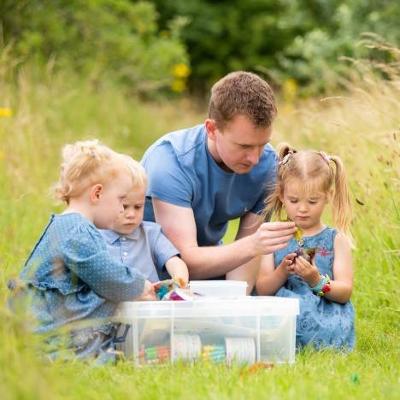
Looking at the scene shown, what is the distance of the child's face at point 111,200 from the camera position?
4477 millimetres

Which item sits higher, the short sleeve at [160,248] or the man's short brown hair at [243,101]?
the man's short brown hair at [243,101]

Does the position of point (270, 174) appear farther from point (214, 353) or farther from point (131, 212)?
point (214, 353)

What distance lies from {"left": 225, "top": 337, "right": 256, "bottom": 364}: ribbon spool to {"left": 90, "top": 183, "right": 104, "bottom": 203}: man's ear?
806 mm

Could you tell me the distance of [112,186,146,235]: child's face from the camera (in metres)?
4.59

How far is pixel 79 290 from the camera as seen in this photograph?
14.1ft

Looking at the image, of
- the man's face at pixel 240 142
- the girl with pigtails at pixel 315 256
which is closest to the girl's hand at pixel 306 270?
the girl with pigtails at pixel 315 256

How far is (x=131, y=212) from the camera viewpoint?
15.3 feet

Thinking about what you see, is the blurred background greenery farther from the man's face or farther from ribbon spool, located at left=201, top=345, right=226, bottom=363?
ribbon spool, located at left=201, top=345, right=226, bottom=363

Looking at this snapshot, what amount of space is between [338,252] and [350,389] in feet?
4.01

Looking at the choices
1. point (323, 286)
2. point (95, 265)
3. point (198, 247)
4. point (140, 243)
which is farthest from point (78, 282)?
point (323, 286)

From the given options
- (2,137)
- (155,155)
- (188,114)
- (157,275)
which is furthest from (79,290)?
(188,114)

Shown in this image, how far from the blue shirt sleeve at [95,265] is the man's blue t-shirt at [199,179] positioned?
0.95m

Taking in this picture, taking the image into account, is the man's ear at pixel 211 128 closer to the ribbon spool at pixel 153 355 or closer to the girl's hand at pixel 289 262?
the girl's hand at pixel 289 262

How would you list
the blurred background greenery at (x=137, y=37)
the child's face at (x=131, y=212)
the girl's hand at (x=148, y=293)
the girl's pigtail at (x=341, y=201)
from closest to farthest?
the girl's hand at (x=148, y=293) < the child's face at (x=131, y=212) < the girl's pigtail at (x=341, y=201) < the blurred background greenery at (x=137, y=37)
